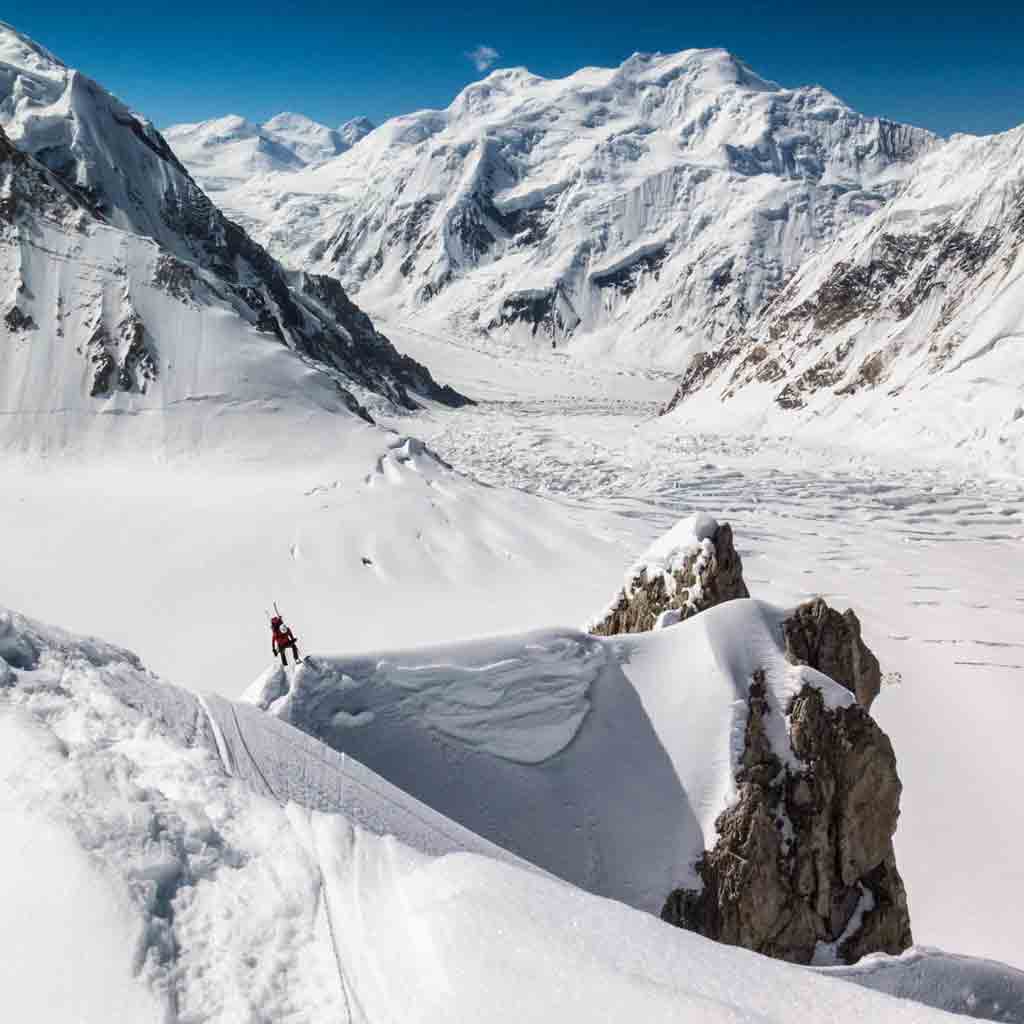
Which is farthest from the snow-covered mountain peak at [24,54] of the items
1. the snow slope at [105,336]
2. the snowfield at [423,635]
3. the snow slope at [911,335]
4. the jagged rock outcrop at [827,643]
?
the jagged rock outcrop at [827,643]

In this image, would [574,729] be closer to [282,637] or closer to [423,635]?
[282,637]

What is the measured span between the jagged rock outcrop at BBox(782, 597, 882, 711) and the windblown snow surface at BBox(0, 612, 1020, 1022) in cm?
658

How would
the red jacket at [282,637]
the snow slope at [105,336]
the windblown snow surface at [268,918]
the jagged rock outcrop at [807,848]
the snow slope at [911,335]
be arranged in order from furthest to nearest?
the snow slope at [911,335], the snow slope at [105,336], the red jacket at [282,637], the jagged rock outcrop at [807,848], the windblown snow surface at [268,918]

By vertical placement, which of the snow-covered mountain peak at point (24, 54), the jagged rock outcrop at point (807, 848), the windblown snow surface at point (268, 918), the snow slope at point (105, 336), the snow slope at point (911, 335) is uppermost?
the snow-covered mountain peak at point (24, 54)

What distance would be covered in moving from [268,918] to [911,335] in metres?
71.3

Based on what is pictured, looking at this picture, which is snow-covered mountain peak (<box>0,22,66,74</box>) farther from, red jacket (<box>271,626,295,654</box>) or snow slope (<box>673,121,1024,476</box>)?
red jacket (<box>271,626,295,654</box>)

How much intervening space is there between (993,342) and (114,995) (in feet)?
206

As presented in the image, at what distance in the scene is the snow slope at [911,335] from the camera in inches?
2016

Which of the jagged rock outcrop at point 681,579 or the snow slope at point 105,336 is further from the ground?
the snow slope at point 105,336

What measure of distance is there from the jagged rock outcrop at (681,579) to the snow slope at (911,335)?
4218 centimetres

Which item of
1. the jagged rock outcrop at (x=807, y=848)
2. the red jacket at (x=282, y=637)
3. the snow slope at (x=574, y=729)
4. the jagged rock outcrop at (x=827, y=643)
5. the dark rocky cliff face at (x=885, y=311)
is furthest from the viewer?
the dark rocky cliff face at (x=885, y=311)

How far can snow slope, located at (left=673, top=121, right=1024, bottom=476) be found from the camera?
168ft

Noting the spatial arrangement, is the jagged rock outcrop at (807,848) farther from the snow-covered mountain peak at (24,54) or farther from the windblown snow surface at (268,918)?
the snow-covered mountain peak at (24,54)

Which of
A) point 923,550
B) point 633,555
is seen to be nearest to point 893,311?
point 923,550
